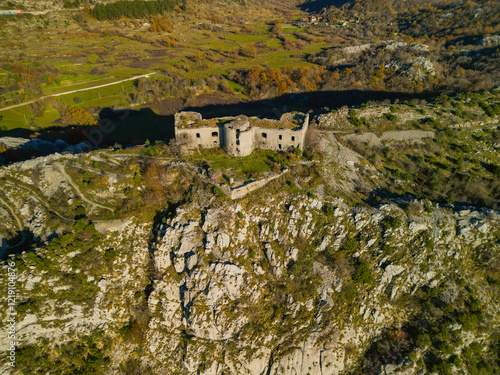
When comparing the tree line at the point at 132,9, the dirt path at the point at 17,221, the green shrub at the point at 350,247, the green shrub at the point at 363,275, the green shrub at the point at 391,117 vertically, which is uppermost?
the tree line at the point at 132,9

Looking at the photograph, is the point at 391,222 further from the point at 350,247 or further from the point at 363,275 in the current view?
the point at 363,275

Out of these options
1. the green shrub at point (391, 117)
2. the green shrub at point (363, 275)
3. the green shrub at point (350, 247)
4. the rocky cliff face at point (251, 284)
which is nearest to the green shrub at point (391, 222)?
the rocky cliff face at point (251, 284)

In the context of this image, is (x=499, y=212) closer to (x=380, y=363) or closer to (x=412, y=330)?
(x=412, y=330)

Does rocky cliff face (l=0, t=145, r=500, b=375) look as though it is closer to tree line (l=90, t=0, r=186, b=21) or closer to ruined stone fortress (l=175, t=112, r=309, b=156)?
ruined stone fortress (l=175, t=112, r=309, b=156)

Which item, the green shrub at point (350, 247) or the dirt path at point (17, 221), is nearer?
the dirt path at point (17, 221)

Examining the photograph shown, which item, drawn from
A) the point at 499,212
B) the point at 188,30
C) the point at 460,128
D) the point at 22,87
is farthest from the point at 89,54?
the point at 499,212

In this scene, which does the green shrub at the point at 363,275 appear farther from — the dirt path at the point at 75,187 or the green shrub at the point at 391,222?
the dirt path at the point at 75,187

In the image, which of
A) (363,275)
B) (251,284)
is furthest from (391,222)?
(251,284)
